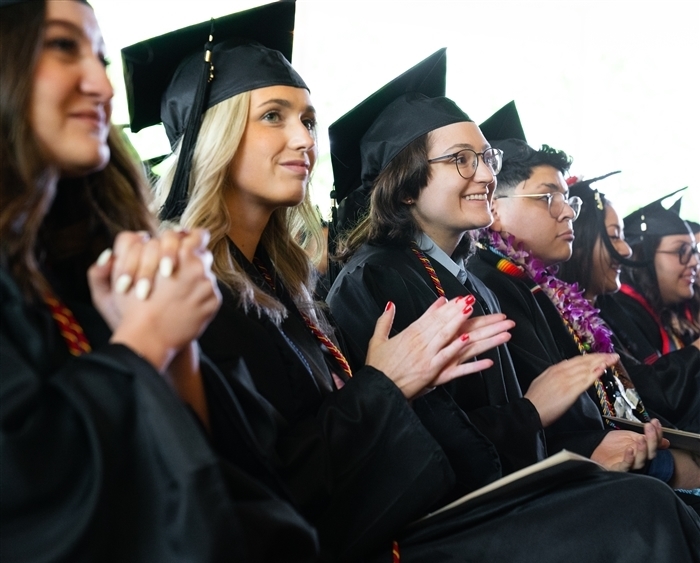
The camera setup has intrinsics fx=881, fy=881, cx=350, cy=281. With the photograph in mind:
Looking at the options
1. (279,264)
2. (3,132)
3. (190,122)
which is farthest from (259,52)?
(3,132)

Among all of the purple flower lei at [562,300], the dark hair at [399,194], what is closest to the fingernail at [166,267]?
the dark hair at [399,194]

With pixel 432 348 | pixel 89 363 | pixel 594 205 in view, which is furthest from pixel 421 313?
pixel 594 205

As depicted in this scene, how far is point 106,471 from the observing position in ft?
3.95

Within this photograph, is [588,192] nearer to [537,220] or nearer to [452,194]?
[537,220]

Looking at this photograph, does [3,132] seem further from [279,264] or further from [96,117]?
[279,264]

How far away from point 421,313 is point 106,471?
5.86 feet

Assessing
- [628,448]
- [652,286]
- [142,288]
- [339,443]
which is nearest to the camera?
[142,288]

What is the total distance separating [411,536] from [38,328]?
97 cm

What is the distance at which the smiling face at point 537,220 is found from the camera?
3.95 meters

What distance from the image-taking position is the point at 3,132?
1.45 metres

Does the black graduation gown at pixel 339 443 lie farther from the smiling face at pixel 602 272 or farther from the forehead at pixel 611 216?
the forehead at pixel 611 216

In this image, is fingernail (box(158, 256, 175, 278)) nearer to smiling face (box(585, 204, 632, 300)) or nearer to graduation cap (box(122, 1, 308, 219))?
graduation cap (box(122, 1, 308, 219))

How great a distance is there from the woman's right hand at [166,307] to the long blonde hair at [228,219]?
Answer: 69 cm

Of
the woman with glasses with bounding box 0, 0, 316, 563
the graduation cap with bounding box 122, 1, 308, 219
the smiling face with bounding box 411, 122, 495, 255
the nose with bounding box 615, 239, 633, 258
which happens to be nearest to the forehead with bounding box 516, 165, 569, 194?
the nose with bounding box 615, 239, 633, 258
